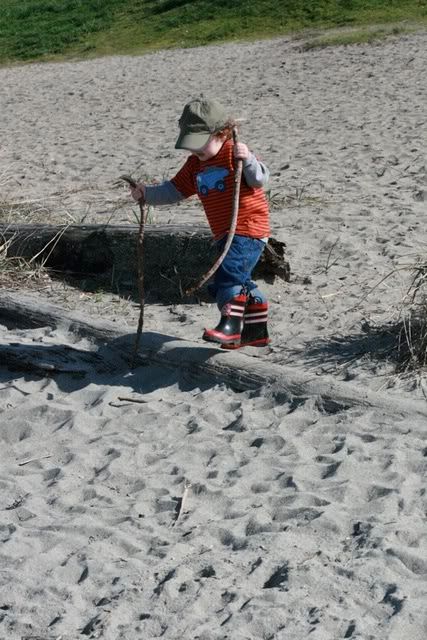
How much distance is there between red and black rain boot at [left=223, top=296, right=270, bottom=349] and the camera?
5.29 m

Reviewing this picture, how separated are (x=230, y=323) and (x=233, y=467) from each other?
983 mm

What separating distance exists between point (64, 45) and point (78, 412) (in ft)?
61.4

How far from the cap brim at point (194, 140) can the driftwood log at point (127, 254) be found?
1408 mm

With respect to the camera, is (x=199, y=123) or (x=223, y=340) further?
(x=223, y=340)

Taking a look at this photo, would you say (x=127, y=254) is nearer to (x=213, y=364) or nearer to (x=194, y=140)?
(x=213, y=364)

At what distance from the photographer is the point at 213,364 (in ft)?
16.9

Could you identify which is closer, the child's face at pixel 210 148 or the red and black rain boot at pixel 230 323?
the child's face at pixel 210 148

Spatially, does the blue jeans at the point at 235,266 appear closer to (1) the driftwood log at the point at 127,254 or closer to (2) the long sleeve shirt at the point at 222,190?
(2) the long sleeve shirt at the point at 222,190

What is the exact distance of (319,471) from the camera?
4219 mm

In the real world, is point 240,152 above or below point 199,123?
below

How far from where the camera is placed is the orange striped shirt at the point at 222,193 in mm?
5066

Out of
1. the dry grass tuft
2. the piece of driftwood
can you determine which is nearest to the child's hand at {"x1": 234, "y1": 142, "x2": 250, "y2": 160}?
the piece of driftwood

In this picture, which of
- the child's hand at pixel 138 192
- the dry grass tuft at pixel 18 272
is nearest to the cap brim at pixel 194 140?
the child's hand at pixel 138 192

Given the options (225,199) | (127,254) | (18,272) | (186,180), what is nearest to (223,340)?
(225,199)
